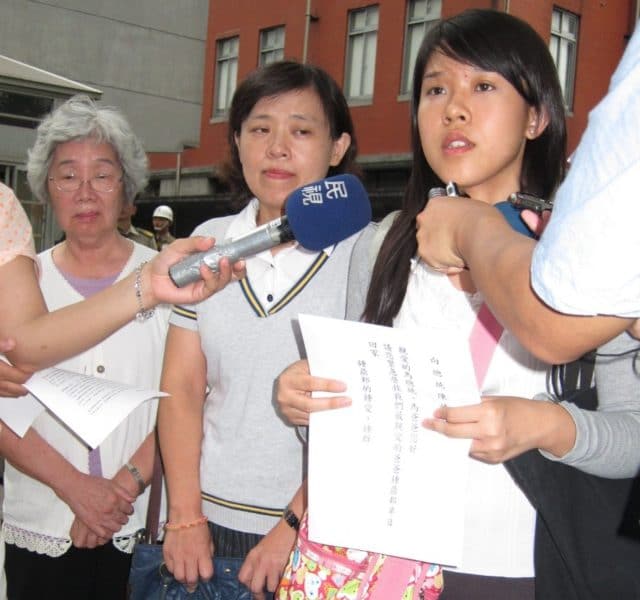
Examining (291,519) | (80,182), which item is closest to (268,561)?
(291,519)

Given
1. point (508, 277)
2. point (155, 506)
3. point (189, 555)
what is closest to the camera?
point (508, 277)

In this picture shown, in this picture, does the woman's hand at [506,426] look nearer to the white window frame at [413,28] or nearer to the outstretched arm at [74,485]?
the outstretched arm at [74,485]

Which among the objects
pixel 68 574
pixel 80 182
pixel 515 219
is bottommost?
pixel 68 574

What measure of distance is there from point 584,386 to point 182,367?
118 cm

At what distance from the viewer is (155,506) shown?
221 cm

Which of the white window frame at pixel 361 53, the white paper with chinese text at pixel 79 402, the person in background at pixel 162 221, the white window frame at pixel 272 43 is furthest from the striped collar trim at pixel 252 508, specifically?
the white window frame at pixel 272 43

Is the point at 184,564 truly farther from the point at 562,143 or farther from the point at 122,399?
the point at 562,143

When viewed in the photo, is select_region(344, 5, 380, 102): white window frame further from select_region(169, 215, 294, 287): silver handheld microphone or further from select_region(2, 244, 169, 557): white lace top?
select_region(169, 215, 294, 287): silver handheld microphone

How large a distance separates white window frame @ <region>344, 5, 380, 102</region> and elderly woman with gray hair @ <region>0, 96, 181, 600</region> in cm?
1323

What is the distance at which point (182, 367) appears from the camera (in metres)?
2.20

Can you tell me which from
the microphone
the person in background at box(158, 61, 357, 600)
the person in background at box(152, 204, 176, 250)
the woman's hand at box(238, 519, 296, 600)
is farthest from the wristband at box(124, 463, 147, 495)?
the person in background at box(152, 204, 176, 250)

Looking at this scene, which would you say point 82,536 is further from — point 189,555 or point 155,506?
point 189,555

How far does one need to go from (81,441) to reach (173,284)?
0.97 m

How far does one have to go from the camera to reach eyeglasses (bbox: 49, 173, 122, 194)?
9.04 feet
